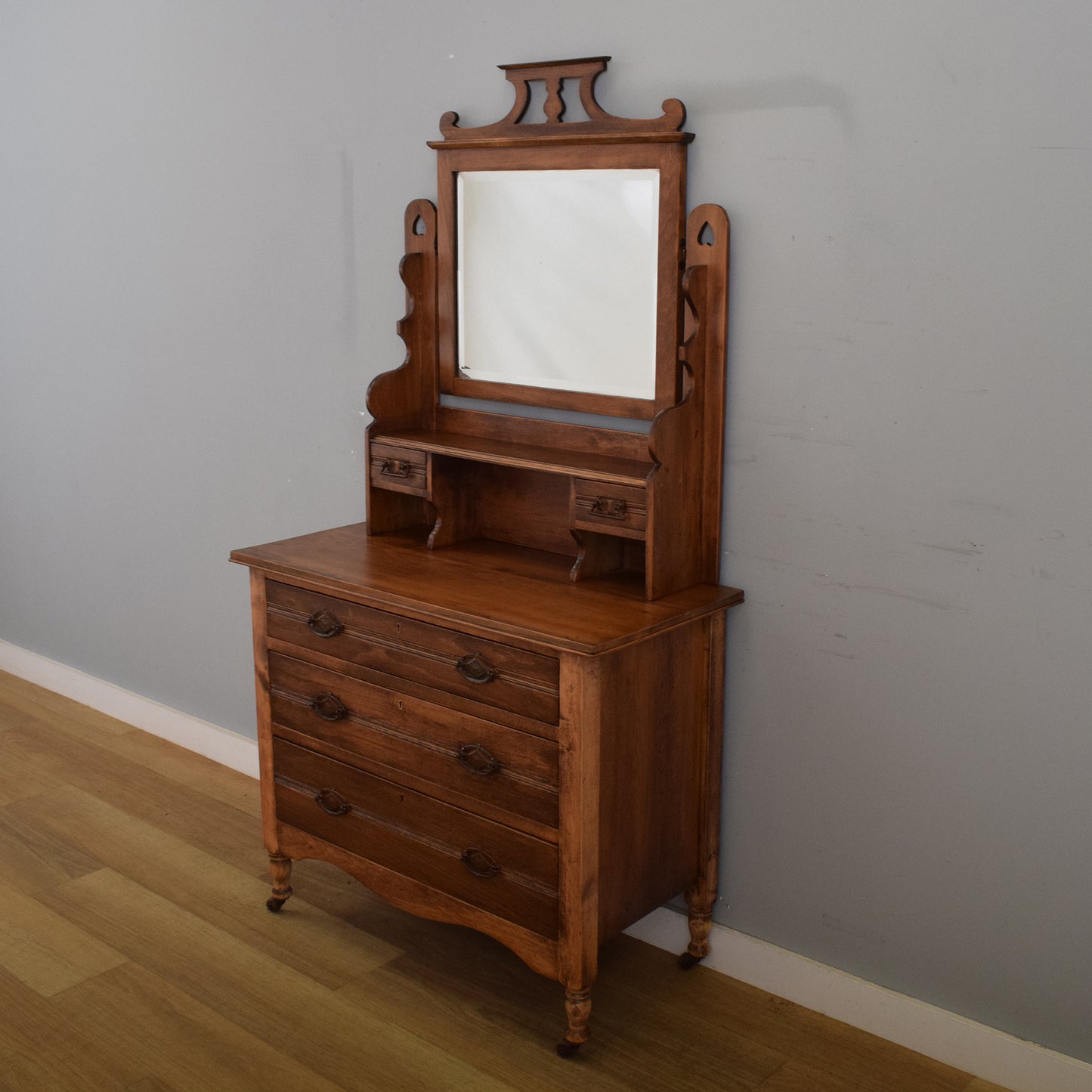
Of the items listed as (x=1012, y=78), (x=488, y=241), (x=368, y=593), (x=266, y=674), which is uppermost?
(x=1012, y=78)

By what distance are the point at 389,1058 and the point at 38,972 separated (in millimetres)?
740

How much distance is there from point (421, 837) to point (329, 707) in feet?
1.02

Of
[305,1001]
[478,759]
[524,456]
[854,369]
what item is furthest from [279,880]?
[854,369]

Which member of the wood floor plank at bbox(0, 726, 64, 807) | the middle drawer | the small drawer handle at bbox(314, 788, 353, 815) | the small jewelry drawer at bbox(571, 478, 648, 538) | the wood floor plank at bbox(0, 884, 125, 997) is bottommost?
the wood floor plank at bbox(0, 884, 125, 997)

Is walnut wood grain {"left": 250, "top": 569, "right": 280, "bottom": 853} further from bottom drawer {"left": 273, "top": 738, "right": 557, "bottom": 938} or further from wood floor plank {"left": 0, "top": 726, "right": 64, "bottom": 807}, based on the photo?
wood floor plank {"left": 0, "top": 726, "right": 64, "bottom": 807}

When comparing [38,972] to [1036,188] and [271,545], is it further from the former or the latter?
[1036,188]

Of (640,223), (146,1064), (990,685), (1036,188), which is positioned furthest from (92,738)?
(1036,188)

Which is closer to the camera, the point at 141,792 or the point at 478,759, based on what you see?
the point at 478,759

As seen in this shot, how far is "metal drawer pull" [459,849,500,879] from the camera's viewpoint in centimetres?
215

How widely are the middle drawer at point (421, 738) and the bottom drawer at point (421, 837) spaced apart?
46mm

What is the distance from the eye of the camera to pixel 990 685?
78.0 inches

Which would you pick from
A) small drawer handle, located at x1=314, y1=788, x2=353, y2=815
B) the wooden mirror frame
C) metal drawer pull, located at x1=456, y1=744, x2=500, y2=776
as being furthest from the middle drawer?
the wooden mirror frame

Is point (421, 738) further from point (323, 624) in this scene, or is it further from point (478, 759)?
point (323, 624)

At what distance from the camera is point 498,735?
2.08 metres
